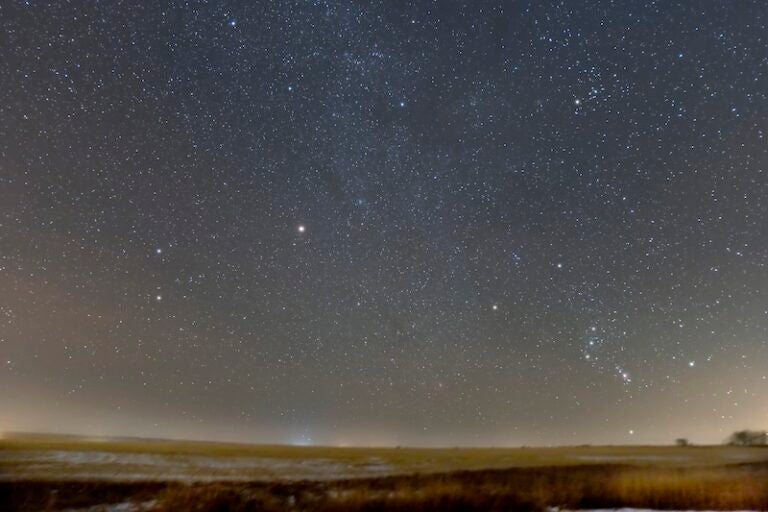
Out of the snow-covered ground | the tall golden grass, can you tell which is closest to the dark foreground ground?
the tall golden grass

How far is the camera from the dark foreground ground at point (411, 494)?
22.7 metres

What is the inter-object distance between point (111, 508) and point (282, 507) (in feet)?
21.5

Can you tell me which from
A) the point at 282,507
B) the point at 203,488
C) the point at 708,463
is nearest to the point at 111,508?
the point at 203,488

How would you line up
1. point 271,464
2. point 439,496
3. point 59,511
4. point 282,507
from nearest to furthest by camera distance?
point 59,511 → point 282,507 → point 439,496 → point 271,464

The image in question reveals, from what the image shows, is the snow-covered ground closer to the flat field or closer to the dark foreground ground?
the flat field

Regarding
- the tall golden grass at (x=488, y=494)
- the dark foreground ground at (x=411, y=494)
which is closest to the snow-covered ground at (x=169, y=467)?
the dark foreground ground at (x=411, y=494)

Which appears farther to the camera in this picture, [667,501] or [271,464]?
[271,464]

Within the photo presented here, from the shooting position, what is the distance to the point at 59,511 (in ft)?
71.2

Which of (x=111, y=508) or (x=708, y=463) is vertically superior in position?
(x=708, y=463)

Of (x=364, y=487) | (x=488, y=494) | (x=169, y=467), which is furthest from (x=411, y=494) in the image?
(x=169, y=467)

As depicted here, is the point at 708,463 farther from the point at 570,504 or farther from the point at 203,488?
the point at 203,488

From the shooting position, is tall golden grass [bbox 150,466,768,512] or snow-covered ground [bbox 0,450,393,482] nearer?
tall golden grass [bbox 150,466,768,512]

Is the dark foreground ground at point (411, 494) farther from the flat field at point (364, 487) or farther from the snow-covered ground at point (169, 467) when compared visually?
the snow-covered ground at point (169, 467)

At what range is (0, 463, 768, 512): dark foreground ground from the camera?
74.3 ft
